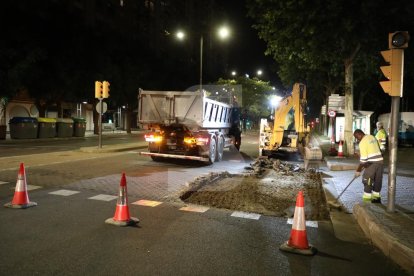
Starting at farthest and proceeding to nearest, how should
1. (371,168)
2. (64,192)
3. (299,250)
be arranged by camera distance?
(64,192)
(371,168)
(299,250)

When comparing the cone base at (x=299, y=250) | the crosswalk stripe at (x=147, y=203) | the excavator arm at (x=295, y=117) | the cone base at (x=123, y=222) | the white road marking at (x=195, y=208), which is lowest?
the cone base at (x=299, y=250)

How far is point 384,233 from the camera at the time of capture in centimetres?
567

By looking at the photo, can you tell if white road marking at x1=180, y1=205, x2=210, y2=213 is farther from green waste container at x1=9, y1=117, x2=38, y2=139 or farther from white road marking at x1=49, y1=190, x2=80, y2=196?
green waste container at x1=9, y1=117, x2=38, y2=139

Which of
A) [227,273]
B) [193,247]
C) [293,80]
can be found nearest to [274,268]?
[227,273]

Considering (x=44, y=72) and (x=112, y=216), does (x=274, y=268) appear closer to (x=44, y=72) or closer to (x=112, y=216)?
(x=112, y=216)

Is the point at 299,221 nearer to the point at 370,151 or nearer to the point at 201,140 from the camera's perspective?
the point at 370,151

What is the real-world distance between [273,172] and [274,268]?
8796 millimetres

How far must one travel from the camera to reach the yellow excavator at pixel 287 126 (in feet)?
55.5

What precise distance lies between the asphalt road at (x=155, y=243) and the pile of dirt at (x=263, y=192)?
23.1 inches

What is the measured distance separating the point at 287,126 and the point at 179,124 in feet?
18.7

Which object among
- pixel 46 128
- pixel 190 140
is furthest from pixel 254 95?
pixel 190 140

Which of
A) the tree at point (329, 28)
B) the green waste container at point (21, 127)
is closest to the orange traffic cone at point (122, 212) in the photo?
the tree at point (329, 28)

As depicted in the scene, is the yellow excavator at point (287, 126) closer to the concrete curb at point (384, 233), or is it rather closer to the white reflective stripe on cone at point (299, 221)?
the concrete curb at point (384, 233)

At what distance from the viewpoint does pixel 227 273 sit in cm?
470
